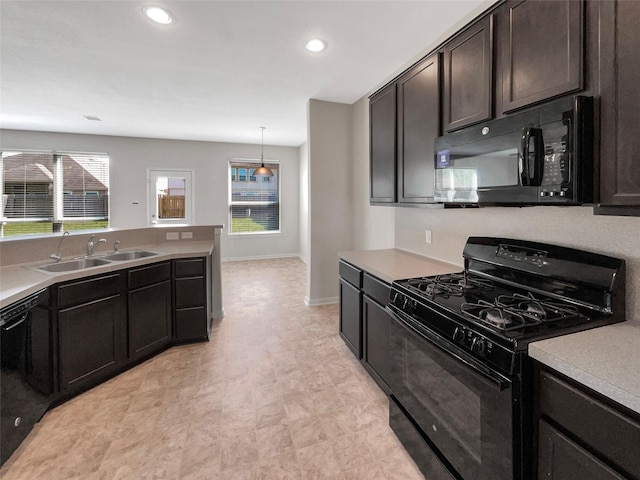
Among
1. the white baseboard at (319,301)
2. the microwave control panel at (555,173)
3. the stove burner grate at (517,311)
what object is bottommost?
the white baseboard at (319,301)

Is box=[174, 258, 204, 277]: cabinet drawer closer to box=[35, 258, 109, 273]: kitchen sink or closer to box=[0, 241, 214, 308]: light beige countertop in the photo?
box=[0, 241, 214, 308]: light beige countertop

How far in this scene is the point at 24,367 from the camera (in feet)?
5.90

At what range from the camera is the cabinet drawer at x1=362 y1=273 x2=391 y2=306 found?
202 centimetres

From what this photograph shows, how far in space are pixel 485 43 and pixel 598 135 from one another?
2.66 ft

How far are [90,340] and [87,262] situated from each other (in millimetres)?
784

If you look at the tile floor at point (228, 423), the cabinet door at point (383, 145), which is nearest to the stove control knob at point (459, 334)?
the tile floor at point (228, 423)

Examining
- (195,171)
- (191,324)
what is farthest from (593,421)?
(195,171)

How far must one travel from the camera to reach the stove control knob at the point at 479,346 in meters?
1.14

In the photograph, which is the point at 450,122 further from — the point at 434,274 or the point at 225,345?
the point at 225,345

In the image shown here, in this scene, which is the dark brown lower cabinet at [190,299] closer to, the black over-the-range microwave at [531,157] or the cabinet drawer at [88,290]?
the cabinet drawer at [88,290]

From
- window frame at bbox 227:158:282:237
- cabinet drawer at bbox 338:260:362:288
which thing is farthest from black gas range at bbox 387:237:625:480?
window frame at bbox 227:158:282:237

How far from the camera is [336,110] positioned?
4.25m

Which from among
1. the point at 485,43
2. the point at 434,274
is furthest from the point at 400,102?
the point at 434,274

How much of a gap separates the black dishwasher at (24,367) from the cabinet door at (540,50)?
2.77m
